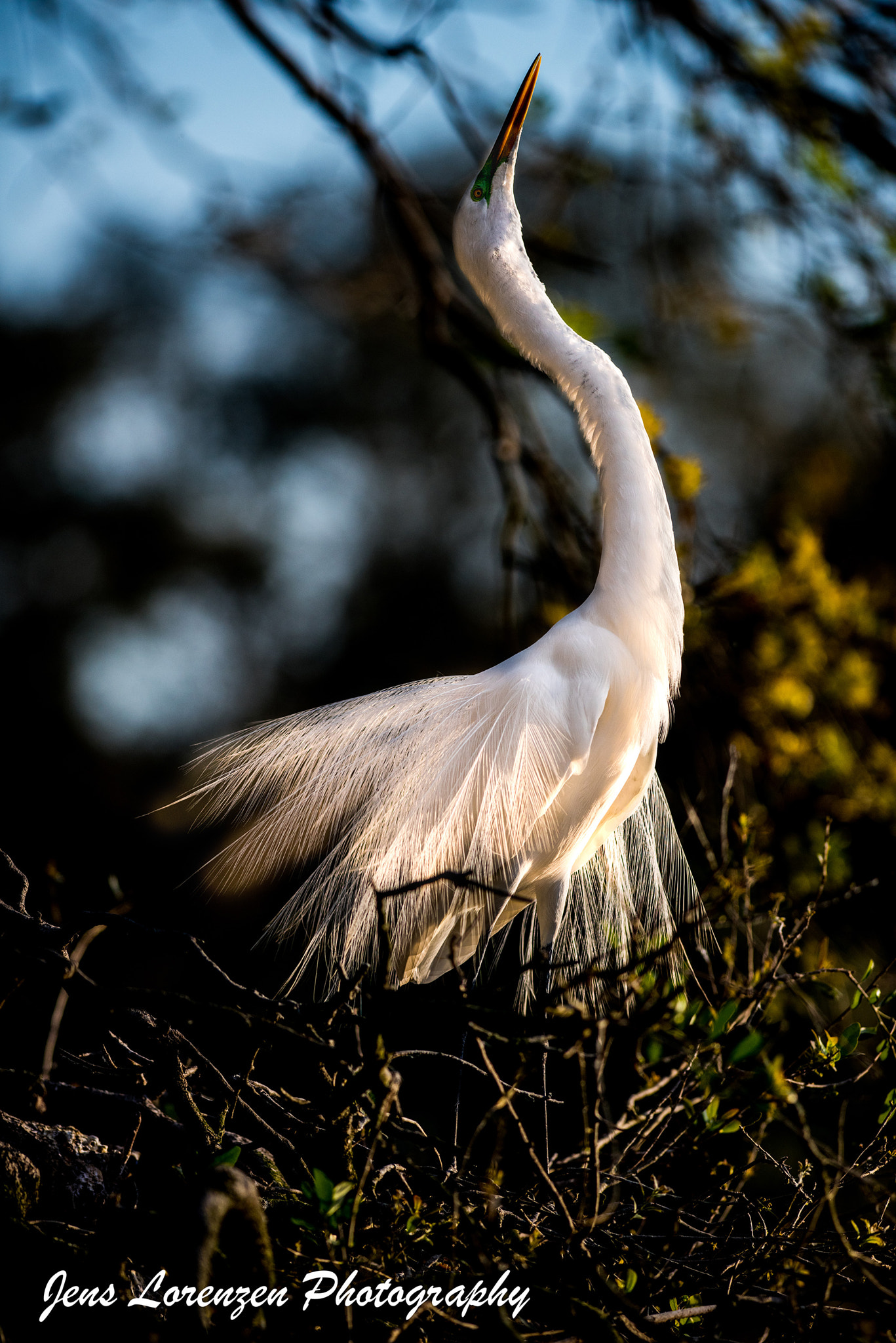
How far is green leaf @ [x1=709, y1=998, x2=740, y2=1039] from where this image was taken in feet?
3.07

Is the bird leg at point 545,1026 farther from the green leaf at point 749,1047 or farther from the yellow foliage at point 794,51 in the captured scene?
the yellow foliage at point 794,51

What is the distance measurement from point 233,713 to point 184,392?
2.22 metres

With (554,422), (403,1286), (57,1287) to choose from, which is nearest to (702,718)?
(403,1286)

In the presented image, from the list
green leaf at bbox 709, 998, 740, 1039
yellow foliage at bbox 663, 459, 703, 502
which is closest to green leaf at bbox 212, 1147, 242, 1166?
green leaf at bbox 709, 998, 740, 1039

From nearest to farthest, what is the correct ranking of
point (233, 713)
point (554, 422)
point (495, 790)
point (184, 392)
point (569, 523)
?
point (495, 790), point (569, 523), point (554, 422), point (233, 713), point (184, 392)

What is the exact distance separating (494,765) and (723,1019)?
68 centimetres

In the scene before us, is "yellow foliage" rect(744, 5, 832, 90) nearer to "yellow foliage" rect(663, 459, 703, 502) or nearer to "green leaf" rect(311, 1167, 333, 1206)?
"yellow foliage" rect(663, 459, 703, 502)

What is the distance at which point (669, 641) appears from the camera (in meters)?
1.65

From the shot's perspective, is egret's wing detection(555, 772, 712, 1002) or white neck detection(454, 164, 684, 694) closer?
white neck detection(454, 164, 684, 694)

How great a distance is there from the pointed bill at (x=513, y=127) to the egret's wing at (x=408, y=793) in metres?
0.99

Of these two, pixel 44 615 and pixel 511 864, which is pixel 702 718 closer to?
pixel 511 864

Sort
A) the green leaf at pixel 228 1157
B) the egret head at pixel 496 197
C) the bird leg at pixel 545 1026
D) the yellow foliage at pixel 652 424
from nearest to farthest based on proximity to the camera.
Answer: the bird leg at pixel 545 1026
the green leaf at pixel 228 1157
the egret head at pixel 496 197
the yellow foliage at pixel 652 424

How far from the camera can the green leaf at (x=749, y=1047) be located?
0.92 m

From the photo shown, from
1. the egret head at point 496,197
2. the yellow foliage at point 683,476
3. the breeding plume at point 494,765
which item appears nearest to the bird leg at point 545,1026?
the breeding plume at point 494,765
